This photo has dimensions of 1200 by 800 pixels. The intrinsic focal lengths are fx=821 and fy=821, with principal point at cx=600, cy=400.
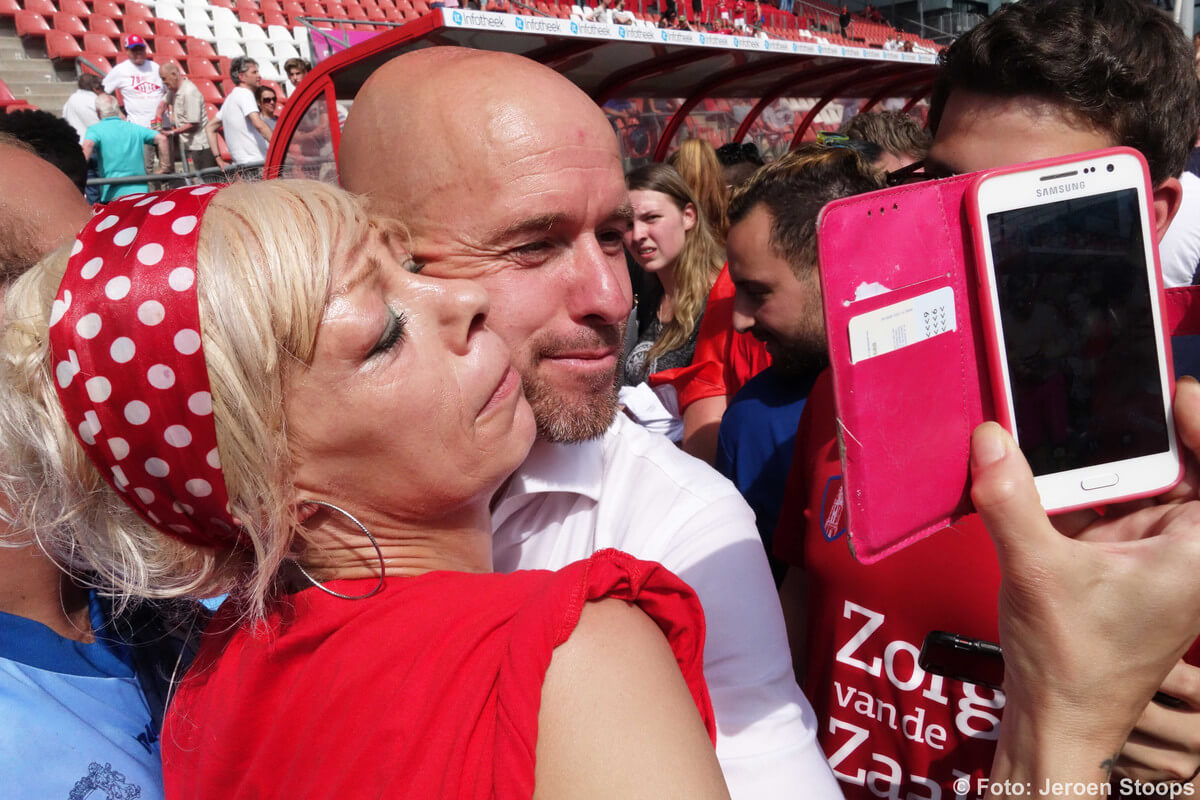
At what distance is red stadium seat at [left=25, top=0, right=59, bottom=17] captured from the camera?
11539mm

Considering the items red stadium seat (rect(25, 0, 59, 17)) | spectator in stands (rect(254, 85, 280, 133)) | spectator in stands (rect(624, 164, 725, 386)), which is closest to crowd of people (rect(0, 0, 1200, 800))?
spectator in stands (rect(624, 164, 725, 386))

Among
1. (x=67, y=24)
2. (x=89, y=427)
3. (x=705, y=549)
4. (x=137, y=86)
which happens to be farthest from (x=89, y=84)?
(x=705, y=549)

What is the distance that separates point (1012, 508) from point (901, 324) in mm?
246

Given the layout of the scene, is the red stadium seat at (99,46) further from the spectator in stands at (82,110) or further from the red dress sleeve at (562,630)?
the red dress sleeve at (562,630)

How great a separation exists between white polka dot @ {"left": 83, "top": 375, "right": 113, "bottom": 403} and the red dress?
369 mm

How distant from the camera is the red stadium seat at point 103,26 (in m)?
11.9

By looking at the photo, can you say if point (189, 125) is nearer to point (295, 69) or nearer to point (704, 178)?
point (295, 69)

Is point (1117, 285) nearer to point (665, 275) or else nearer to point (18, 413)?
point (18, 413)

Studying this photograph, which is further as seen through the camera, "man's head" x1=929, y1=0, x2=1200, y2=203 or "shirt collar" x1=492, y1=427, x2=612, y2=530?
"shirt collar" x1=492, y1=427, x2=612, y2=530

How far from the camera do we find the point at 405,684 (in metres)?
0.96

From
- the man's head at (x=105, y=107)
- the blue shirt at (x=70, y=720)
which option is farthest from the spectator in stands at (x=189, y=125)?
the blue shirt at (x=70, y=720)

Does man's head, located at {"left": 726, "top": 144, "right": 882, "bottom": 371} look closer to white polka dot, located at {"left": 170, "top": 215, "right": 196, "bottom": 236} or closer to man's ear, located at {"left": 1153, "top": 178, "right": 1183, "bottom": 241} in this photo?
man's ear, located at {"left": 1153, "top": 178, "right": 1183, "bottom": 241}

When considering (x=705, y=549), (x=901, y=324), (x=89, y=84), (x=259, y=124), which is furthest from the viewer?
(x=89, y=84)

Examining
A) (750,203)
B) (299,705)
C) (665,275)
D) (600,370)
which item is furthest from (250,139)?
(299,705)
